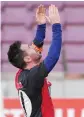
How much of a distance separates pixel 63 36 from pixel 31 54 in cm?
215

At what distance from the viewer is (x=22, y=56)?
4.10 meters

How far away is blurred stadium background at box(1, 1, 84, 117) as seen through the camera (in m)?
5.87

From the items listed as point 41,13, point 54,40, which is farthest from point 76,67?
point 54,40

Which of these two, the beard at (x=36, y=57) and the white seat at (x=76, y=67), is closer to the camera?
the beard at (x=36, y=57)

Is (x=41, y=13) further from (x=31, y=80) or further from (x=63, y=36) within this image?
(x=63, y=36)

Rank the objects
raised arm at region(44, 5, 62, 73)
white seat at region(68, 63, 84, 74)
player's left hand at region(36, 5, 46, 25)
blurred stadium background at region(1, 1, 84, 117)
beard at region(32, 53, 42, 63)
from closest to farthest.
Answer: raised arm at region(44, 5, 62, 73), beard at region(32, 53, 42, 63), player's left hand at region(36, 5, 46, 25), blurred stadium background at region(1, 1, 84, 117), white seat at region(68, 63, 84, 74)

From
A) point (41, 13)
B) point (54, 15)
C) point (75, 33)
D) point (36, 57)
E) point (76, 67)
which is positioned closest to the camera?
point (54, 15)

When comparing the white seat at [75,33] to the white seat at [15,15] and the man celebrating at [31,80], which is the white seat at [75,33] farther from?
the man celebrating at [31,80]

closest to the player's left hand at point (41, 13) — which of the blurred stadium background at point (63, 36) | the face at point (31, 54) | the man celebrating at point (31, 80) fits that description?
the man celebrating at point (31, 80)

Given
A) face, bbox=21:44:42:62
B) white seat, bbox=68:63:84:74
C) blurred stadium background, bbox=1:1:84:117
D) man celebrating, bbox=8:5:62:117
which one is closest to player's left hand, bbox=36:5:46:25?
man celebrating, bbox=8:5:62:117

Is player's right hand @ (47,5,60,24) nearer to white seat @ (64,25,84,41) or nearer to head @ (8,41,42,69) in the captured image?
head @ (8,41,42,69)

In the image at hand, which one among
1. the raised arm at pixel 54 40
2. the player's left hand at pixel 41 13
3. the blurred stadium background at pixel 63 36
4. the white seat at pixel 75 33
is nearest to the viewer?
the raised arm at pixel 54 40

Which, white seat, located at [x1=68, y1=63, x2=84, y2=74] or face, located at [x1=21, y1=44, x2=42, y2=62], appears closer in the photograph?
face, located at [x1=21, y1=44, x2=42, y2=62]

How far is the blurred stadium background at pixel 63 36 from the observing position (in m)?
5.87
